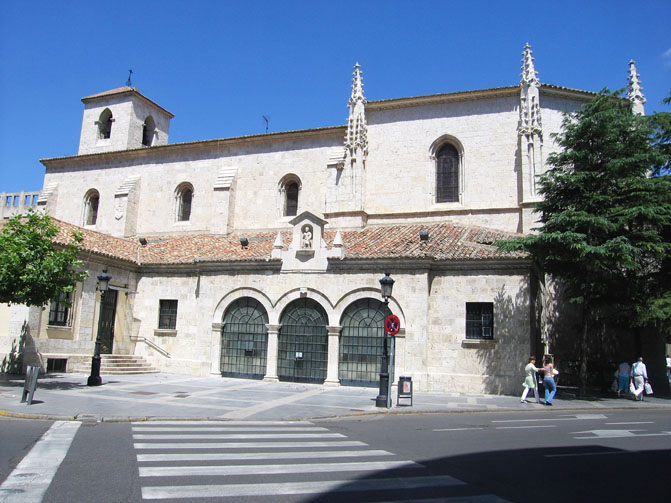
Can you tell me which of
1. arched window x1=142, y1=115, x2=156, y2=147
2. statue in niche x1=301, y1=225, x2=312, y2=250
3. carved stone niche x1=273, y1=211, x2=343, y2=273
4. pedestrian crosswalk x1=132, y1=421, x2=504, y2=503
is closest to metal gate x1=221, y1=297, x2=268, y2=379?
carved stone niche x1=273, y1=211, x2=343, y2=273

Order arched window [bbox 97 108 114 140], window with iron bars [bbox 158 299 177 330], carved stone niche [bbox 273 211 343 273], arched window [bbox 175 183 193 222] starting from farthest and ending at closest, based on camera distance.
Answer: arched window [bbox 97 108 114 140] → arched window [bbox 175 183 193 222] → window with iron bars [bbox 158 299 177 330] → carved stone niche [bbox 273 211 343 273]

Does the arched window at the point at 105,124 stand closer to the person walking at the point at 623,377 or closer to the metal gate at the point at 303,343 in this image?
the metal gate at the point at 303,343

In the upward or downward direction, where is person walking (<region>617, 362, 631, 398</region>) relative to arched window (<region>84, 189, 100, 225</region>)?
downward

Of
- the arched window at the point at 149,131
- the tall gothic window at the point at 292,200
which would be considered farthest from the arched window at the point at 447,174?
the arched window at the point at 149,131

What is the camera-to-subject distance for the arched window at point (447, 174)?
26.5 m

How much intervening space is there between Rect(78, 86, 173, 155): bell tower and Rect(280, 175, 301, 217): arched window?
14716 mm

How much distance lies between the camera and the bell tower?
37.8 m

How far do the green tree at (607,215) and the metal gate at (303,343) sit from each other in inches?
318

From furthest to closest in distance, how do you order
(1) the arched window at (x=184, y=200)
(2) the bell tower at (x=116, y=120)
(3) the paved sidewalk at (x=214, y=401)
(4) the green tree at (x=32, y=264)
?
(2) the bell tower at (x=116, y=120)
(1) the arched window at (x=184, y=200)
(4) the green tree at (x=32, y=264)
(3) the paved sidewalk at (x=214, y=401)

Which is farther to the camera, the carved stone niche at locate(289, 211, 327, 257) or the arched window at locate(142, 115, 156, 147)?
the arched window at locate(142, 115, 156, 147)

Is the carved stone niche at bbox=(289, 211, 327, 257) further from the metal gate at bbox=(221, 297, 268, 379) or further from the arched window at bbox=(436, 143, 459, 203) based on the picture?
the arched window at bbox=(436, 143, 459, 203)

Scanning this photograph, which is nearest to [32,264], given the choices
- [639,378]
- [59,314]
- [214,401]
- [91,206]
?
[59,314]

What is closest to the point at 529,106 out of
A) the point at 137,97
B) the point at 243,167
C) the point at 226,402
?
the point at 243,167

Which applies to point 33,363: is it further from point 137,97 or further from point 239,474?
point 137,97
